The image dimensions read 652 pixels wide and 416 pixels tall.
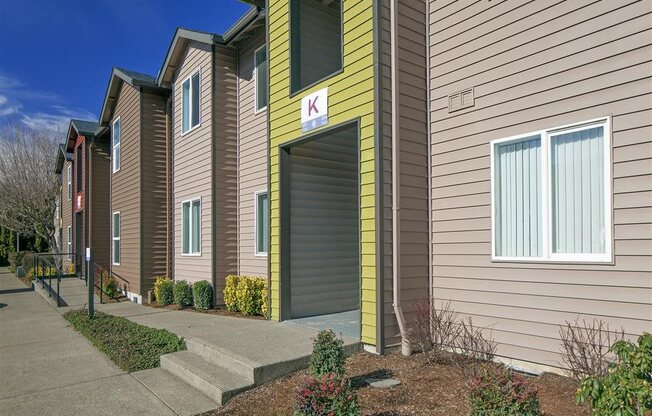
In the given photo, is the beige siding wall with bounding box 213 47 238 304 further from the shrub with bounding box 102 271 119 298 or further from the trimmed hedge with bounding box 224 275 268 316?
the shrub with bounding box 102 271 119 298

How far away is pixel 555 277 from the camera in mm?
5016

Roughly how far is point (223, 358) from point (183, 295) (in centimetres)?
620

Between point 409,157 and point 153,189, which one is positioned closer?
point 409,157

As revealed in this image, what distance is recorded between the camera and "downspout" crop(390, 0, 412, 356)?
19.7ft

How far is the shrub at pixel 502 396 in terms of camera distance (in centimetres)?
300

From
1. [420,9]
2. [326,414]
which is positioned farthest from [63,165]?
[326,414]

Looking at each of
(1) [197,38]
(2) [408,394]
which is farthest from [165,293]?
(2) [408,394]

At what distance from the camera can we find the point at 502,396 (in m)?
3.05

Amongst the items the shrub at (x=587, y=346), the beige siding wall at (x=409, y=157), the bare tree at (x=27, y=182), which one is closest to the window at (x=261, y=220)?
the beige siding wall at (x=409, y=157)

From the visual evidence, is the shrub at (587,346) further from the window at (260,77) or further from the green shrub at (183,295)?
the green shrub at (183,295)

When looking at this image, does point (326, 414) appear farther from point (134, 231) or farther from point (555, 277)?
point (134, 231)

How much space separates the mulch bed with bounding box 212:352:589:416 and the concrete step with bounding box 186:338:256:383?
0.26 metres

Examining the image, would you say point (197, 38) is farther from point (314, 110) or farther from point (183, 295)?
point (183, 295)

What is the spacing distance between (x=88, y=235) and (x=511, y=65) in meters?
17.1
